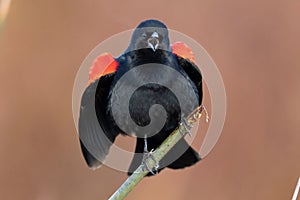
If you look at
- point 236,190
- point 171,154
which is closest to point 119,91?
point 171,154

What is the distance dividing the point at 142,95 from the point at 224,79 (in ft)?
3.73

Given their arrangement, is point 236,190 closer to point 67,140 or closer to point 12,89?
point 67,140

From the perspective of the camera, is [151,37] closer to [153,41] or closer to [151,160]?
[153,41]

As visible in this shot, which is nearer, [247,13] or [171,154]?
[171,154]

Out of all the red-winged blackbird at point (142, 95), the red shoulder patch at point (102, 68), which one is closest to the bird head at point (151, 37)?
the red-winged blackbird at point (142, 95)

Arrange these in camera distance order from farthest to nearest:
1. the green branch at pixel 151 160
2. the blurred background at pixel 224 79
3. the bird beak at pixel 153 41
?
the blurred background at pixel 224 79
the bird beak at pixel 153 41
the green branch at pixel 151 160

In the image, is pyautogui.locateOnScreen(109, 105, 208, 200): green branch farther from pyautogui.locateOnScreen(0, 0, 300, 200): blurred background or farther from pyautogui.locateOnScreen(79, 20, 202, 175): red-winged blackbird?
pyautogui.locateOnScreen(0, 0, 300, 200): blurred background

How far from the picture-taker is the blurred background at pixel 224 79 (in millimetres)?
3355

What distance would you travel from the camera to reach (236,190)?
3363 mm

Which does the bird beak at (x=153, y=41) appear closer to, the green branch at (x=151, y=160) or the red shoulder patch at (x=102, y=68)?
the red shoulder patch at (x=102, y=68)

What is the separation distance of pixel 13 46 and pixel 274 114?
1.55 meters

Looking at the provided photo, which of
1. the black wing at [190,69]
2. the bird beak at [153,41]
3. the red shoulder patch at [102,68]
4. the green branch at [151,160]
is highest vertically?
the red shoulder patch at [102,68]

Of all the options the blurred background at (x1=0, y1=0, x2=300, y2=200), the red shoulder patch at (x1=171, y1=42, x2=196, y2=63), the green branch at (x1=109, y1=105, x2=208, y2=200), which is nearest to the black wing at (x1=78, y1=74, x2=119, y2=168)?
the red shoulder patch at (x1=171, y1=42, x2=196, y2=63)

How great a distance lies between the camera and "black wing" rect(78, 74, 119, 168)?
2398 mm
